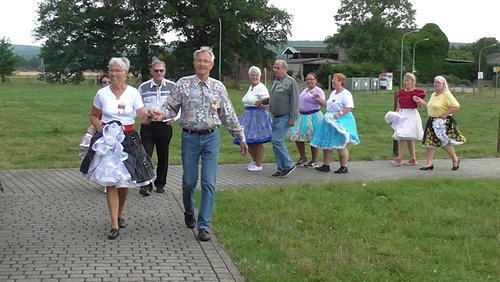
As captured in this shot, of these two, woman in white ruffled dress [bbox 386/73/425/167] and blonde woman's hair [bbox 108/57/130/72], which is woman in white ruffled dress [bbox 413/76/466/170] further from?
blonde woman's hair [bbox 108/57/130/72]

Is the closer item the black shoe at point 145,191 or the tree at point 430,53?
the black shoe at point 145,191

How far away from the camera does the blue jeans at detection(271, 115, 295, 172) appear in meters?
10.5

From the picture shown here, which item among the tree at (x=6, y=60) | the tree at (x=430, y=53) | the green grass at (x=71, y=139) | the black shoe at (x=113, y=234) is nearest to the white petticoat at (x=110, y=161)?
the black shoe at (x=113, y=234)

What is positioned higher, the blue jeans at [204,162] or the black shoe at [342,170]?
the blue jeans at [204,162]

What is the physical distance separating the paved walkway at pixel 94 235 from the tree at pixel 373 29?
82.7 meters

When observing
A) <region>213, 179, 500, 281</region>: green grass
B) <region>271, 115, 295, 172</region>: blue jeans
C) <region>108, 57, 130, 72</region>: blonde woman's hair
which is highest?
<region>108, 57, 130, 72</region>: blonde woman's hair

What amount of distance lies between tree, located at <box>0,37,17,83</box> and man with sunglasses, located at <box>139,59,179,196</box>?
63060 millimetres

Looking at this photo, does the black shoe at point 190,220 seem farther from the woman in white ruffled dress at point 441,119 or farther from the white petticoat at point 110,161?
the woman in white ruffled dress at point 441,119

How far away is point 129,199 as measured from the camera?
874 centimetres

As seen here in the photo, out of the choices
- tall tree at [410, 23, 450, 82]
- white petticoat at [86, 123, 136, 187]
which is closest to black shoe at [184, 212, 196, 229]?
white petticoat at [86, 123, 136, 187]

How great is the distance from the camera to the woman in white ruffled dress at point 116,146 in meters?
6.71

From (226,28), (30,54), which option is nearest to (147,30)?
(226,28)

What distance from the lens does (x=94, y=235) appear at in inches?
267

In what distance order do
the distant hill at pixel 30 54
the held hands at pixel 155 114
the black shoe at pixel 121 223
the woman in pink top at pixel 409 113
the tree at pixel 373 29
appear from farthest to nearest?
the tree at pixel 373 29, the distant hill at pixel 30 54, the woman in pink top at pixel 409 113, the black shoe at pixel 121 223, the held hands at pixel 155 114
